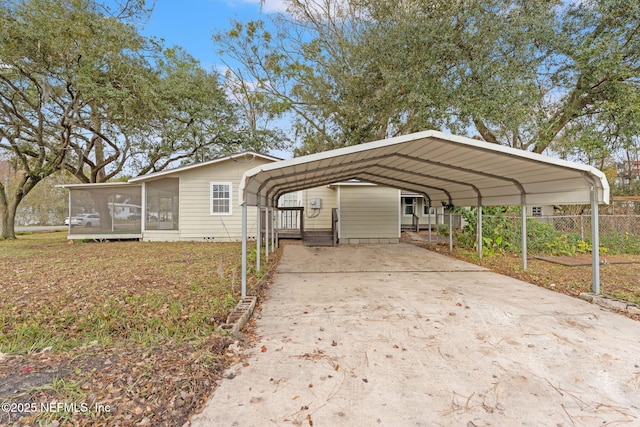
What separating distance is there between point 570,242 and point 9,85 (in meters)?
19.9

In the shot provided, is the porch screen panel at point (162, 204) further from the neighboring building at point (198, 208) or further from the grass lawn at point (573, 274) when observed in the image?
the grass lawn at point (573, 274)

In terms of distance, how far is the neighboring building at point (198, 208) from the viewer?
1164cm

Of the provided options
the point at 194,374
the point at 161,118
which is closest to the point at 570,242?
the point at 194,374

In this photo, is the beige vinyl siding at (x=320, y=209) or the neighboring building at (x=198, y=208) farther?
the beige vinyl siding at (x=320, y=209)

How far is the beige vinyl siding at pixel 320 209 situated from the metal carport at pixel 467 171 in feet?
16.0

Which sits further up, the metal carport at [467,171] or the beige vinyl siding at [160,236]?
the metal carport at [467,171]

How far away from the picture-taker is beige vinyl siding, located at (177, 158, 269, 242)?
38.6 feet

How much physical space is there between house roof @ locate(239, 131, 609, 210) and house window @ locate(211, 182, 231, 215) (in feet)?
19.7

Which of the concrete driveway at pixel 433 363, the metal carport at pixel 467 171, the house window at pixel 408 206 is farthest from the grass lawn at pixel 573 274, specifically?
the house window at pixel 408 206

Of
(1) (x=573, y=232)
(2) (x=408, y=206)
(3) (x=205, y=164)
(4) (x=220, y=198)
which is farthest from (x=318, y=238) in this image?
(1) (x=573, y=232)

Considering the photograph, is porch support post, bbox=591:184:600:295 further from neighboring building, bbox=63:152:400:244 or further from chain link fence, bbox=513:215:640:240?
neighboring building, bbox=63:152:400:244

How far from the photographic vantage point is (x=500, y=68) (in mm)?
9008

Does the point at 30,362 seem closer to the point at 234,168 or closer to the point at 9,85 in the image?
the point at 234,168

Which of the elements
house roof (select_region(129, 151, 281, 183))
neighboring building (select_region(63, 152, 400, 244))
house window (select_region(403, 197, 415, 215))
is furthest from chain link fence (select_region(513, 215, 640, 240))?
house roof (select_region(129, 151, 281, 183))
